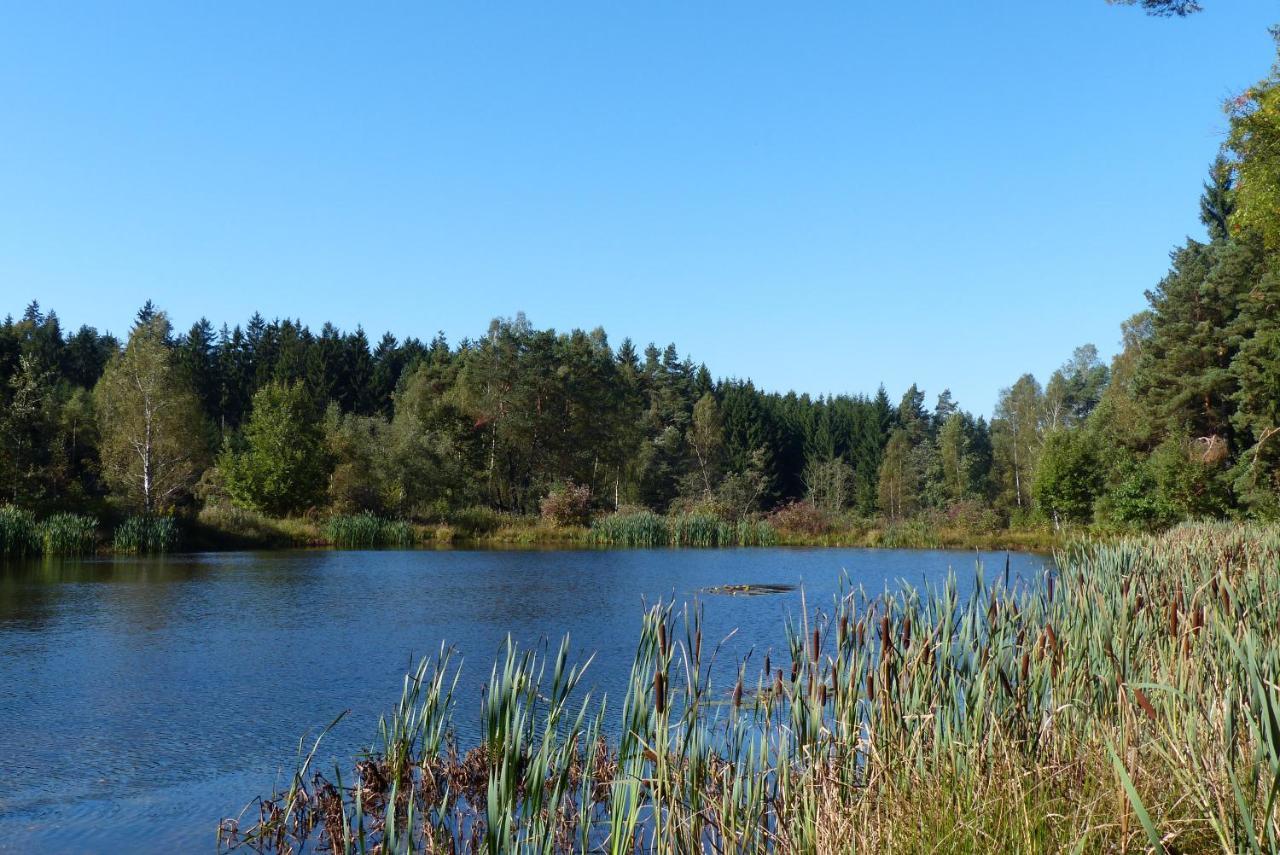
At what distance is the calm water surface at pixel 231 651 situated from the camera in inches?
287

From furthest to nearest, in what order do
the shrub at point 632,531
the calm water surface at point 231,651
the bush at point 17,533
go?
the shrub at point 632,531 < the bush at point 17,533 < the calm water surface at point 231,651

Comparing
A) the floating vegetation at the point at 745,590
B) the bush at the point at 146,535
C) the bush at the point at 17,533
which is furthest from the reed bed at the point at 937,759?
the bush at the point at 146,535

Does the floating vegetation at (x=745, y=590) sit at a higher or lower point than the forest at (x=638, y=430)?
lower

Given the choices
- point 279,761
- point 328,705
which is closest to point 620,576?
point 328,705

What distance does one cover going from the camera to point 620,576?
25.0 m

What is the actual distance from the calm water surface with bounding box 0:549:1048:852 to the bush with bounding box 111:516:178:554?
Result: 3.32 metres

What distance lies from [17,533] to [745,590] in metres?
20.7

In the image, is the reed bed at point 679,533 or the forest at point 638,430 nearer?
the forest at point 638,430

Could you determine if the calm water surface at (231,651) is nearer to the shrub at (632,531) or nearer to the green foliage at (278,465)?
the shrub at (632,531)

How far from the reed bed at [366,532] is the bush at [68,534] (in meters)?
8.99

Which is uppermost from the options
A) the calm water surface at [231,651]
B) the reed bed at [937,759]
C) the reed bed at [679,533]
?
the reed bed at [937,759]

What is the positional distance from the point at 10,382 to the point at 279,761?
3114 centimetres

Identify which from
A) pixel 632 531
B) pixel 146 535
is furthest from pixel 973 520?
pixel 146 535

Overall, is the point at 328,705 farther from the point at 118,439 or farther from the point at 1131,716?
the point at 118,439
